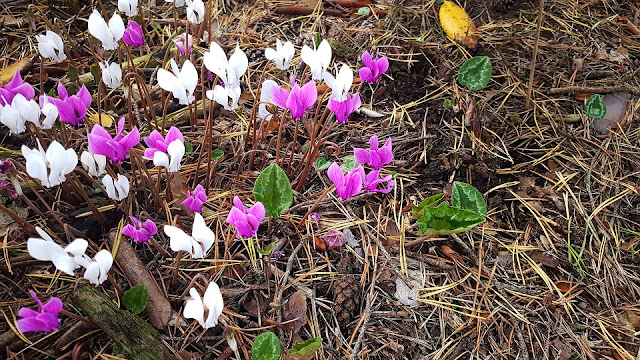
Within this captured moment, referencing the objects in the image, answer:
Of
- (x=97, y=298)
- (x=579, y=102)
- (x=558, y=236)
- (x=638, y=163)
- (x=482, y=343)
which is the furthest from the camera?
(x=579, y=102)

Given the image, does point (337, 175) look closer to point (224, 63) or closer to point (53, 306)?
point (224, 63)

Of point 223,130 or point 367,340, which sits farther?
point 223,130

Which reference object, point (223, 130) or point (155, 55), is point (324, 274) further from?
point (155, 55)

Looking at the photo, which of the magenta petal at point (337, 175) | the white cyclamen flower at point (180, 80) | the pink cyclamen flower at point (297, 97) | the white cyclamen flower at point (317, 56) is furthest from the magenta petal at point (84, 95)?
the magenta petal at point (337, 175)

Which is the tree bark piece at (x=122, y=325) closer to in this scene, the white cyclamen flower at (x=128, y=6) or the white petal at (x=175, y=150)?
the white petal at (x=175, y=150)

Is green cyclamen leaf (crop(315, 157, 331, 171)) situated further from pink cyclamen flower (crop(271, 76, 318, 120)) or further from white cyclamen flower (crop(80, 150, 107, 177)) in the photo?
white cyclamen flower (crop(80, 150, 107, 177))

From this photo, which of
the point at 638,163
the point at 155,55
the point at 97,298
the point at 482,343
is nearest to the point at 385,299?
the point at 482,343
